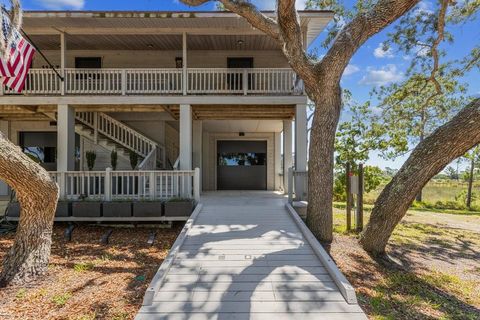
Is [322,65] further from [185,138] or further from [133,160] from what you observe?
[133,160]

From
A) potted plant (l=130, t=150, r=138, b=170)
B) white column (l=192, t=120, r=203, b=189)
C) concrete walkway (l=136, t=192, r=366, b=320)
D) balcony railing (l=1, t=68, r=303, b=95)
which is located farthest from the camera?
white column (l=192, t=120, r=203, b=189)

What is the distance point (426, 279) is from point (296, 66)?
200 inches

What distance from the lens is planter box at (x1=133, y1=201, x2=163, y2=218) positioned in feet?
25.5

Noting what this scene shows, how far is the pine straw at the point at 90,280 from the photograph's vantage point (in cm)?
404

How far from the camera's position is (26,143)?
12.8 metres

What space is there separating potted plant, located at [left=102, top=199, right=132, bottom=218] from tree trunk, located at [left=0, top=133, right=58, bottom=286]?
253 centimetres

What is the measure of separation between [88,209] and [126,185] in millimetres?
1225

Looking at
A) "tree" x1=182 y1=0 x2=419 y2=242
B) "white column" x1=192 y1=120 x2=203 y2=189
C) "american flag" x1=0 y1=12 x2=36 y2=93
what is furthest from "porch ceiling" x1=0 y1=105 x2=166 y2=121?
"tree" x1=182 y1=0 x2=419 y2=242

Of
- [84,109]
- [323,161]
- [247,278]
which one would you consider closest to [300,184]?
[323,161]

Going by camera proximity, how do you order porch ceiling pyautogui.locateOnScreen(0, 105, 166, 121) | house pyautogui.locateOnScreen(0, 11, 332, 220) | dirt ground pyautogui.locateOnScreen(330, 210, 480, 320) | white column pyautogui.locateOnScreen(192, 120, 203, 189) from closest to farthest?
dirt ground pyautogui.locateOnScreen(330, 210, 480, 320) < house pyautogui.locateOnScreen(0, 11, 332, 220) < porch ceiling pyautogui.locateOnScreen(0, 105, 166, 121) < white column pyautogui.locateOnScreen(192, 120, 203, 189)

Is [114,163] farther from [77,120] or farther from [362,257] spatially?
[362,257]

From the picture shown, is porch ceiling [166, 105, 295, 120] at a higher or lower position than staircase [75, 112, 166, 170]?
higher

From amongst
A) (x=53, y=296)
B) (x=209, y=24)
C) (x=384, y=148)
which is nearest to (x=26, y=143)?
(x=209, y=24)

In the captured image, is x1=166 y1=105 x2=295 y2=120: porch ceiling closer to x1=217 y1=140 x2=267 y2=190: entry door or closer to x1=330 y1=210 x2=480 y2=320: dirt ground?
x1=217 y1=140 x2=267 y2=190: entry door
